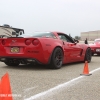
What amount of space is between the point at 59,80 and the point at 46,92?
1.28 m

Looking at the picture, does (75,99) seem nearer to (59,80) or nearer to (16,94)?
(16,94)

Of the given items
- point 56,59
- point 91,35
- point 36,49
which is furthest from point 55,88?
point 91,35

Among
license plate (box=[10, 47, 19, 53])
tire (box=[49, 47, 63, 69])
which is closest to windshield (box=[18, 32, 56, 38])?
tire (box=[49, 47, 63, 69])

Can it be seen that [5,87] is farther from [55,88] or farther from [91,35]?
[91,35]

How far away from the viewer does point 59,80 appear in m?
5.73

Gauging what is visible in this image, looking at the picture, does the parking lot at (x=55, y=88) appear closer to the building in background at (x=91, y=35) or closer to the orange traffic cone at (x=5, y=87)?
the orange traffic cone at (x=5, y=87)

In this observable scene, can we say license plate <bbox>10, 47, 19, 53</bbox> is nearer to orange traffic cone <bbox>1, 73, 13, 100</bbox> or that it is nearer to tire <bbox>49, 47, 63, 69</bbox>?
tire <bbox>49, 47, 63, 69</bbox>

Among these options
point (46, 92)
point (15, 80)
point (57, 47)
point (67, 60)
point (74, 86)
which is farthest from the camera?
point (67, 60)

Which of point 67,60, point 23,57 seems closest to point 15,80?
point 23,57

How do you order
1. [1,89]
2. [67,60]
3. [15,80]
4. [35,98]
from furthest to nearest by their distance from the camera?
[67,60]
[15,80]
[35,98]
[1,89]

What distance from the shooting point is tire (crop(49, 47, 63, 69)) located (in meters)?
7.60

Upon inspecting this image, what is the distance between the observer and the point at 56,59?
7789 mm

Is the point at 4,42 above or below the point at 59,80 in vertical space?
above

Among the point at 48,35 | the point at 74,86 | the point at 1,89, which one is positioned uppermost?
the point at 48,35
